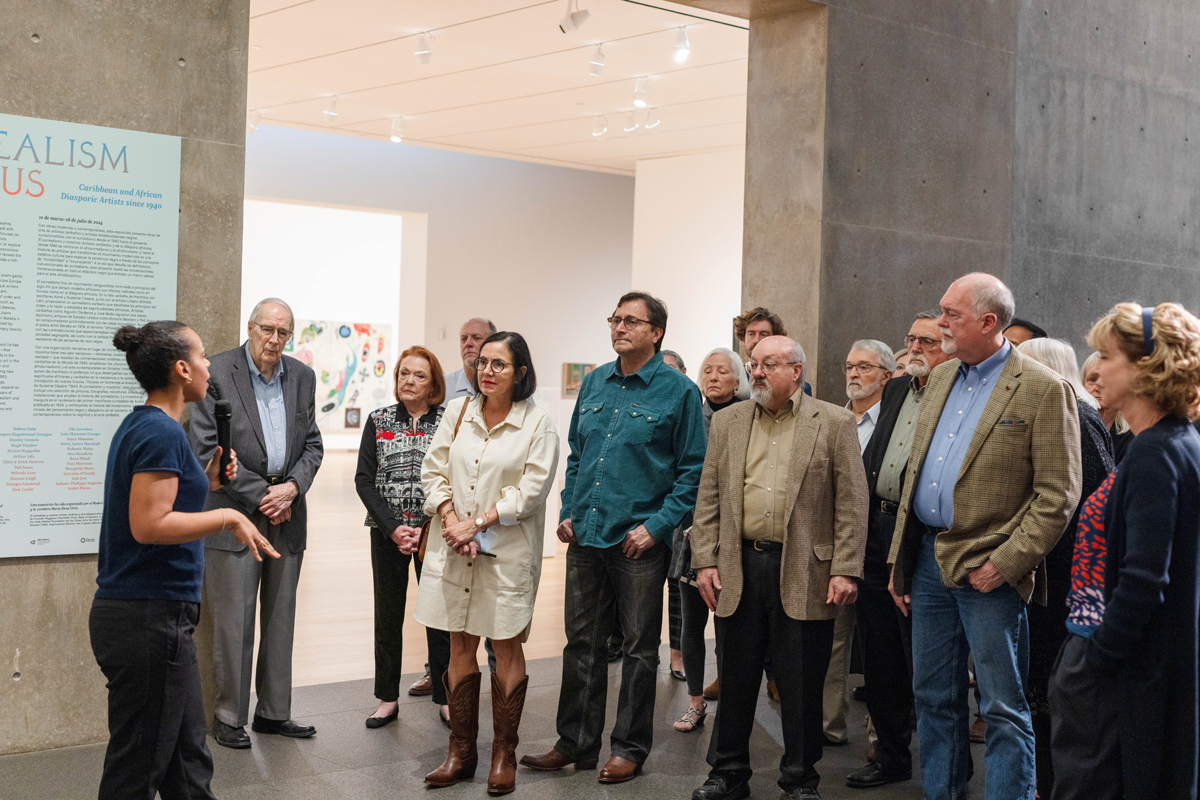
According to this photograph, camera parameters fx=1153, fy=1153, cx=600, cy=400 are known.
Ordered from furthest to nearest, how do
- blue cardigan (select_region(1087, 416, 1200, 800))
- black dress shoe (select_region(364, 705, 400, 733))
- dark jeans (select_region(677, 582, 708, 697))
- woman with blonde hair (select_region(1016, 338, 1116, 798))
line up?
dark jeans (select_region(677, 582, 708, 697)), black dress shoe (select_region(364, 705, 400, 733)), woman with blonde hair (select_region(1016, 338, 1116, 798)), blue cardigan (select_region(1087, 416, 1200, 800))

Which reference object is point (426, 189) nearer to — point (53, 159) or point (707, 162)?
point (707, 162)

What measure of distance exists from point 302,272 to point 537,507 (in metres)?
15.8

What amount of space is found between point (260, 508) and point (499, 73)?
5.85 m

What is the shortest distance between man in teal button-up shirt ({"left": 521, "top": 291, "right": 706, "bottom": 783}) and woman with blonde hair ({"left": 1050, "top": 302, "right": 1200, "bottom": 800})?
1833 millimetres

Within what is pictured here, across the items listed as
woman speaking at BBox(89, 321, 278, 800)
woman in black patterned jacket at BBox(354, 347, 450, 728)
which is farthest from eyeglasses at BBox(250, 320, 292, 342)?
woman speaking at BBox(89, 321, 278, 800)

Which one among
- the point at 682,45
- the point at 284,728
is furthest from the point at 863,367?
the point at 682,45

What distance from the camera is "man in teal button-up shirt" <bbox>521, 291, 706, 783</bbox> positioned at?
4.34 metres

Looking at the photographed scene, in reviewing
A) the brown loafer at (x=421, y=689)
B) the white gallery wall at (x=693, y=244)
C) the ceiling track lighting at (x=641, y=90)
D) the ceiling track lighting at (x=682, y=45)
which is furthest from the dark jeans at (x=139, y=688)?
the white gallery wall at (x=693, y=244)

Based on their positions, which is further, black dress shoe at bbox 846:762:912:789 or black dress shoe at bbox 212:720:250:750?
black dress shoe at bbox 212:720:250:750

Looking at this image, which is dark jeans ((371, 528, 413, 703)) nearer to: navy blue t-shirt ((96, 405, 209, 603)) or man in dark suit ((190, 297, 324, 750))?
man in dark suit ((190, 297, 324, 750))

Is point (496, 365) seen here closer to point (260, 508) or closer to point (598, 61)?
point (260, 508)

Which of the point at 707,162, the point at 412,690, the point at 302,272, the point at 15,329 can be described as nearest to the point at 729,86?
the point at 707,162

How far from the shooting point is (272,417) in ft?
15.8

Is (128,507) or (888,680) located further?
(888,680)
